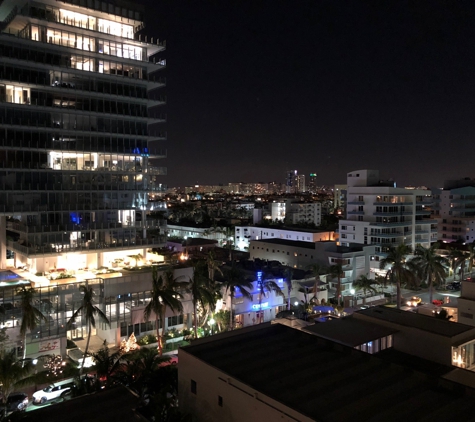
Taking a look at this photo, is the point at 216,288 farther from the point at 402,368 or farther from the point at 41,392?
the point at 402,368

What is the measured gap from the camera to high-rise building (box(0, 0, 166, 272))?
45125 millimetres

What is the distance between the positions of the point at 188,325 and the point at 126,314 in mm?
6427

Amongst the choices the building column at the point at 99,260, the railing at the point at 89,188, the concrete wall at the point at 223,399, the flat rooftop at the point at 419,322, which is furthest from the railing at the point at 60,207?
the flat rooftop at the point at 419,322

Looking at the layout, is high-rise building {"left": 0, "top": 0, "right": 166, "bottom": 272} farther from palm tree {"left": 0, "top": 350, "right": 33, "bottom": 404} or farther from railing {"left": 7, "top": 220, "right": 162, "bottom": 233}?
palm tree {"left": 0, "top": 350, "right": 33, "bottom": 404}

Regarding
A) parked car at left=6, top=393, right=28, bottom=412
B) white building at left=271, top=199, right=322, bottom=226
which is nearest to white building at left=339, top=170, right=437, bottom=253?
parked car at left=6, top=393, right=28, bottom=412

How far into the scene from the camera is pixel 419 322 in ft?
84.4

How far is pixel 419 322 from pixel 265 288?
778 inches

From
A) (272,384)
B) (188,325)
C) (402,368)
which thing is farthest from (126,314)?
(402,368)

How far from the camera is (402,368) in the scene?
19.2 meters

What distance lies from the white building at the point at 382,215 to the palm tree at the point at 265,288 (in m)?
29.0

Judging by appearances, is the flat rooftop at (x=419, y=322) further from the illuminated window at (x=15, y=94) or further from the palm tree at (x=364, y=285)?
the illuminated window at (x=15, y=94)

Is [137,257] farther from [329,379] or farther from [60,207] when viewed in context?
[329,379]

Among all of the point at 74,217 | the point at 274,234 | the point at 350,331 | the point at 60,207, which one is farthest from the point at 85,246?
the point at 274,234

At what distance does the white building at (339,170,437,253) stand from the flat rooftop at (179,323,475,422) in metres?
48.4
